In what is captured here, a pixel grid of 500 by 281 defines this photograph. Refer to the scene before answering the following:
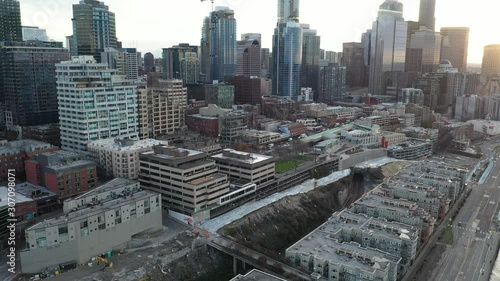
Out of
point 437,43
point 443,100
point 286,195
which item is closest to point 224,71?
point 443,100

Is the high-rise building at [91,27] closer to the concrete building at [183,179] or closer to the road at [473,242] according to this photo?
the concrete building at [183,179]

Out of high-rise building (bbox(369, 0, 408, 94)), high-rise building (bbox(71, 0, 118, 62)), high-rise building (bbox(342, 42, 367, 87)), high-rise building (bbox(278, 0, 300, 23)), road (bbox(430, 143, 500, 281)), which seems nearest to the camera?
road (bbox(430, 143, 500, 281))

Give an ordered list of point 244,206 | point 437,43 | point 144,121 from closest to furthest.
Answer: point 244,206
point 144,121
point 437,43

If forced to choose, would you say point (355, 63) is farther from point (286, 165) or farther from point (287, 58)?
point (286, 165)

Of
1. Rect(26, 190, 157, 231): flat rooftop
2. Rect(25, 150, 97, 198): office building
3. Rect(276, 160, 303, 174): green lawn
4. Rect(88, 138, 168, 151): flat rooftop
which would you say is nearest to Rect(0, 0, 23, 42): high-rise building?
Rect(88, 138, 168, 151): flat rooftop

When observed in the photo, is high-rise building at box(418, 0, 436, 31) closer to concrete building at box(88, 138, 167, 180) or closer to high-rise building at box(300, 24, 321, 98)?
high-rise building at box(300, 24, 321, 98)

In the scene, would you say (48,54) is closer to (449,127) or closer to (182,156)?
(182,156)
